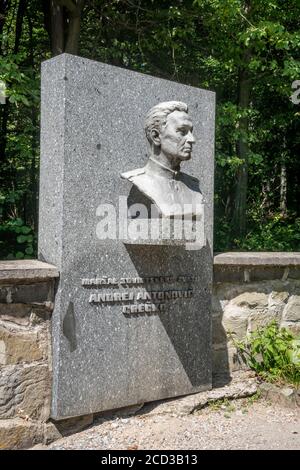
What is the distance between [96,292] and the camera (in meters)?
3.32

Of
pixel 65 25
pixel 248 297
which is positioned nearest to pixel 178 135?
pixel 248 297

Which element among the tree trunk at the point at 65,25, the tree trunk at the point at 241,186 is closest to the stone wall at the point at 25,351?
the tree trunk at the point at 65,25

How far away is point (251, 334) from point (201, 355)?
61cm

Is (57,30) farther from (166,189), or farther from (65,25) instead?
(166,189)

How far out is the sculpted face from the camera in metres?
3.45

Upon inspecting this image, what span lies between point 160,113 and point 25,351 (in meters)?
1.71

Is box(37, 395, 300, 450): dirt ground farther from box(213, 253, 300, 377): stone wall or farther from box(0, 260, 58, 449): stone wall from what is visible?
box(213, 253, 300, 377): stone wall

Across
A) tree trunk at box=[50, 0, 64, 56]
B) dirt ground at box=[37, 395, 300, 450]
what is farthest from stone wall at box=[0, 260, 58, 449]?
tree trunk at box=[50, 0, 64, 56]

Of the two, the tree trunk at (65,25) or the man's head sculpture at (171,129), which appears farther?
the tree trunk at (65,25)

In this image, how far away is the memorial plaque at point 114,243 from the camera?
126 inches

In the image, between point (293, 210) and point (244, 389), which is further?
point (293, 210)

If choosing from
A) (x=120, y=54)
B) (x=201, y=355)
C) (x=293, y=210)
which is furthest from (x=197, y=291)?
(x=293, y=210)

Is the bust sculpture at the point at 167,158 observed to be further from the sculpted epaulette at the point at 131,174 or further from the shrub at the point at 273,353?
the shrub at the point at 273,353

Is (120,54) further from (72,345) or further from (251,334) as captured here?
(72,345)
